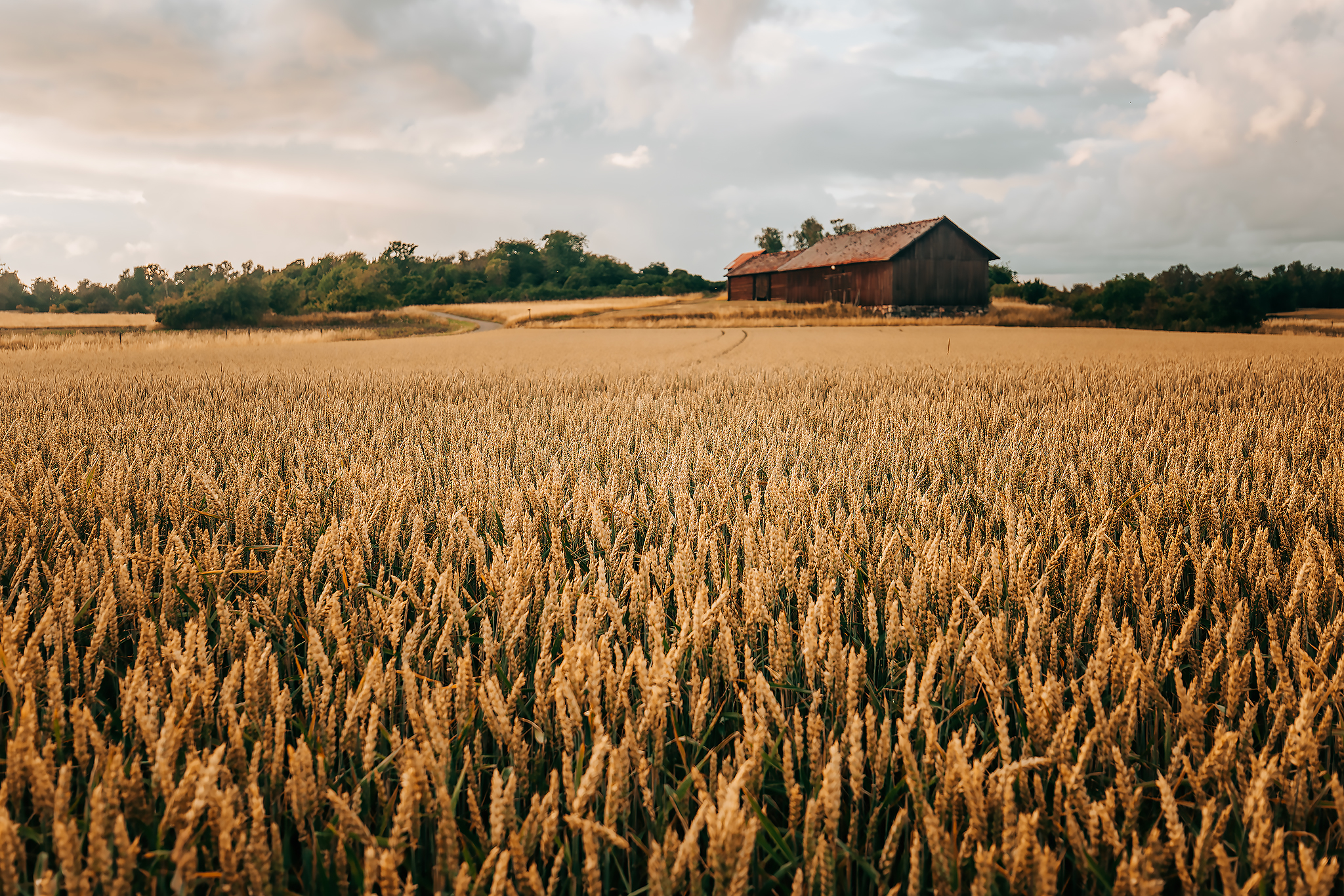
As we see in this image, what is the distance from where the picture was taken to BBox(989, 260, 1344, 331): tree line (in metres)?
27.8

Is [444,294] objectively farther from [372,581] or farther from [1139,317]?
[372,581]

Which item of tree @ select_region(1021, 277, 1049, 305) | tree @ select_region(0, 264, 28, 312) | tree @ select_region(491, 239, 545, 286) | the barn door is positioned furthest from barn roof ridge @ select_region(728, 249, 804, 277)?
tree @ select_region(0, 264, 28, 312)

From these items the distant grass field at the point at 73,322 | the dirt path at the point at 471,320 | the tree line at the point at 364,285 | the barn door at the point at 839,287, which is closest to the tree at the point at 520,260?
the tree line at the point at 364,285

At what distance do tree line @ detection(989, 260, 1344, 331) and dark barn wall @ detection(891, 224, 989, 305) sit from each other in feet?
17.6

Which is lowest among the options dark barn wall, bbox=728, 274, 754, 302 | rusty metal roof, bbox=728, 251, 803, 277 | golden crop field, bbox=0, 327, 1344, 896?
golden crop field, bbox=0, 327, 1344, 896

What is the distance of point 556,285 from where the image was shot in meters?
78.3

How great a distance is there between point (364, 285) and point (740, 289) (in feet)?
107

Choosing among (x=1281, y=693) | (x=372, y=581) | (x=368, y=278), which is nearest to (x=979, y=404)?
(x=1281, y=693)

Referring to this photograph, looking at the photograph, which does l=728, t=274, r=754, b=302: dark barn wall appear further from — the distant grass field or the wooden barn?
the distant grass field

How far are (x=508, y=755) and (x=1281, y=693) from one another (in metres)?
1.29

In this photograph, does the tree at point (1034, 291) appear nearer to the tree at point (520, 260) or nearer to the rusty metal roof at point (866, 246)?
the rusty metal roof at point (866, 246)

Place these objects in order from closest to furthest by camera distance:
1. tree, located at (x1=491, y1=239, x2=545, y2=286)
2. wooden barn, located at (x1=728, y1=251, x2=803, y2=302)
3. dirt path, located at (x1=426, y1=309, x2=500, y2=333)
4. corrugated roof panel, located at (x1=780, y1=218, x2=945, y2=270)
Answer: corrugated roof panel, located at (x1=780, y1=218, x2=945, y2=270) → dirt path, located at (x1=426, y1=309, x2=500, y2=333) → wooden barn, located at (x1=728, y1=251, x2=803, y2=302) → tree, located at (x1=491, y1=239, x2=545, y2=286)

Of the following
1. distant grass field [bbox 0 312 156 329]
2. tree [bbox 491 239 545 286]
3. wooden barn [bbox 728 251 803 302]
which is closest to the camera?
distant grass field [bbox 0 312 156 329]

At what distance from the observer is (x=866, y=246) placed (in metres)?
42.8
